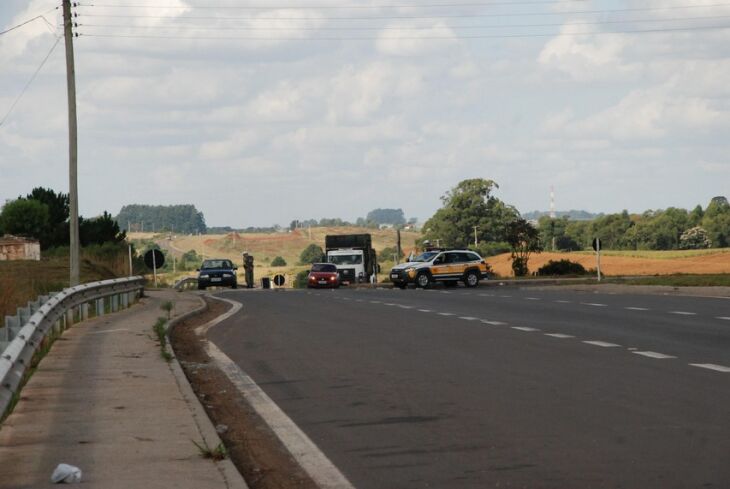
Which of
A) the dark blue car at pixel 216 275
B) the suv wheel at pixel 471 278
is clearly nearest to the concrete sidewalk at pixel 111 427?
the suv wheel at pixel 471 278

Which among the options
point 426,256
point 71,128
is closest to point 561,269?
point 426,256

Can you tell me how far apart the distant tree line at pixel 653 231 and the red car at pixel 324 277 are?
85631 millimetres

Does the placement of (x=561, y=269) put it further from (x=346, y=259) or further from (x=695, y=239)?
(x=695, y=239)

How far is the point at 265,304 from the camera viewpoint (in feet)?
128

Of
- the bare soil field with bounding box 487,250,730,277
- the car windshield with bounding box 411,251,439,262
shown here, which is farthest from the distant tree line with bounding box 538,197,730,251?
the car windshield with bounding box 411,251,439,262

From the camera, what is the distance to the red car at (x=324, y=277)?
69188mm

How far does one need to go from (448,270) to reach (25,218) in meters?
48.9

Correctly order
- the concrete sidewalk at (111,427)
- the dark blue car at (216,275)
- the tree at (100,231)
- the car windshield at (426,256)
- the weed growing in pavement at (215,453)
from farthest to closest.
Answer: the tree at (100,231) → the dark blue car at (216,275) → the car windshield at (426,256) → the weed growing in pavement at (215,453) → the concrete sidewalk at (111,427)

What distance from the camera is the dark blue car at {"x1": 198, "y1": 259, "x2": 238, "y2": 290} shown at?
225 feet

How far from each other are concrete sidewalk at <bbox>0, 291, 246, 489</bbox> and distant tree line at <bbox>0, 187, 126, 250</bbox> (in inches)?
2846

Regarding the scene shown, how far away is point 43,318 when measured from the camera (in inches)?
664

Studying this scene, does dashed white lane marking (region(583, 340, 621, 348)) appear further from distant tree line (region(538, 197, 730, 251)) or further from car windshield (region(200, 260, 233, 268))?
distant tree line (region(538, 197, 730, 251))

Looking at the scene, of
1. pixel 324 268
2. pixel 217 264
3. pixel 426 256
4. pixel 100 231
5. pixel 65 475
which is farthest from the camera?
pixel 100 231

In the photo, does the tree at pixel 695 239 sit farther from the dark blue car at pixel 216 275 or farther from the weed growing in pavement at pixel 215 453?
the weed growing in pavement at pixel 215 453
